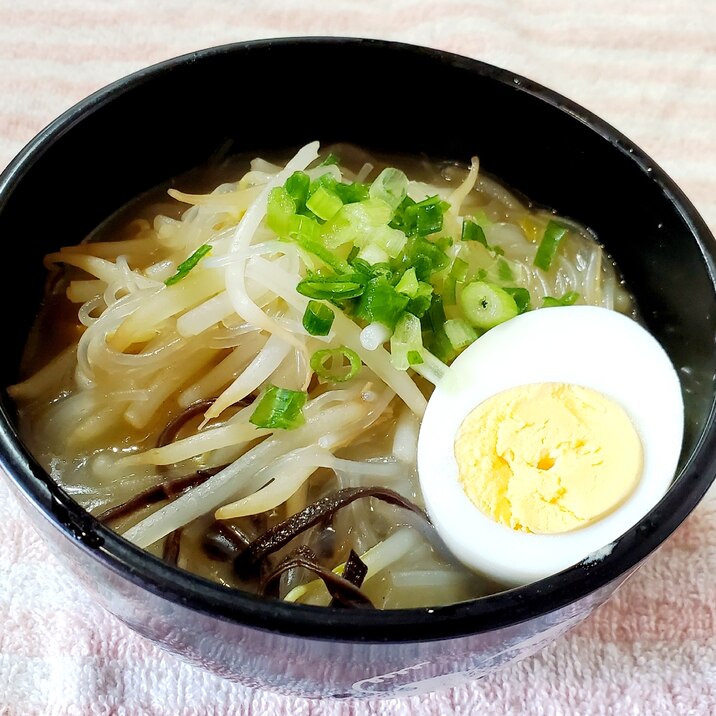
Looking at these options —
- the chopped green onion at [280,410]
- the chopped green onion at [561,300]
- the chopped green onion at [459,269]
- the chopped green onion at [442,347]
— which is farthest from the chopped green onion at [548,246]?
the chopped green onion at [280,410]

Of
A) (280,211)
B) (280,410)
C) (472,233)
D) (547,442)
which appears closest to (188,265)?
(280,211)

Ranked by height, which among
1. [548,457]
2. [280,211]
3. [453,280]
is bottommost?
[548,457]

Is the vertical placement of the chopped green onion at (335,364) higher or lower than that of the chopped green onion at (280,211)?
lower

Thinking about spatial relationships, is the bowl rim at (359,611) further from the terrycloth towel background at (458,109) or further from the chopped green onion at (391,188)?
the chopped green onion at (391,188)

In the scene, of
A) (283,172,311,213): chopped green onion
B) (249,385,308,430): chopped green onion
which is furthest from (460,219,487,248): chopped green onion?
(249,385,308,430): chopped green onion

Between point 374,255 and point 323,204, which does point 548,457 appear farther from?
point 323,204

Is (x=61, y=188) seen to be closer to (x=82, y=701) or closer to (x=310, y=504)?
(x=310, y=504)

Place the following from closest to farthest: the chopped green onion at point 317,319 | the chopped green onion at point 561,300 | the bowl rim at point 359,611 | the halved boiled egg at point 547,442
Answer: the bowl rim at point 359,611
the halved boiled egg at point 547,442
the chopped green onion at point 317,319
the chopped green onion at point 561,300

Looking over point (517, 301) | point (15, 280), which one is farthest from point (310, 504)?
point (15, 280)
